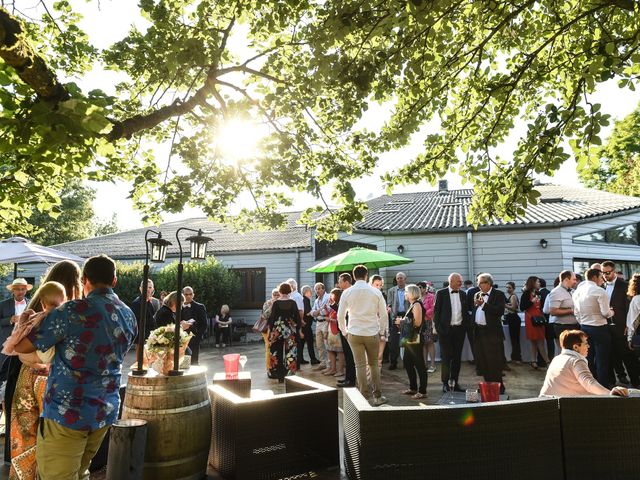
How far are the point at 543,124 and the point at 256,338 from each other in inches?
582

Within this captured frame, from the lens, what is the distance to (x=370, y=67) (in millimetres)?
5188

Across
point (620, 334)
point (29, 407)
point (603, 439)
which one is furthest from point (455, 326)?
point (29, 407)

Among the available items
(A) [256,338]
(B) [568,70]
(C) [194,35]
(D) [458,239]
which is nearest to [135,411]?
(C) [194,35]

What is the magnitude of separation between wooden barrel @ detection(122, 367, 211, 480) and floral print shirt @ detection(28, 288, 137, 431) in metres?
0.82

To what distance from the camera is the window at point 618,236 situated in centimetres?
1471

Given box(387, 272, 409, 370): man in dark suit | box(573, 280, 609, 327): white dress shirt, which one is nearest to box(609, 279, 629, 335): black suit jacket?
box(573, 280, 609, 327): white dress shirt

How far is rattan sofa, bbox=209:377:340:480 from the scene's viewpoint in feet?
13.6

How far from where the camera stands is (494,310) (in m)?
7.43

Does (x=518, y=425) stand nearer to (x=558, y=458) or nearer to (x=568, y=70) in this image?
Result: (x=558, y=458)

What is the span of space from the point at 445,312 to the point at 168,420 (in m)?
5.06

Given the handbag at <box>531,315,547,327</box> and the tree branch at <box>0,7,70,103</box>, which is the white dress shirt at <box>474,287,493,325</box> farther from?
the tree branch at <box>0,7,70,103</box>

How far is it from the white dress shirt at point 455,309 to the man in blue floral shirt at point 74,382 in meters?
5.80

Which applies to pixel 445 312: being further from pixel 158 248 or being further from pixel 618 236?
pixel 618 236

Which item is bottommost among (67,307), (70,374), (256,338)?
(256,338)
